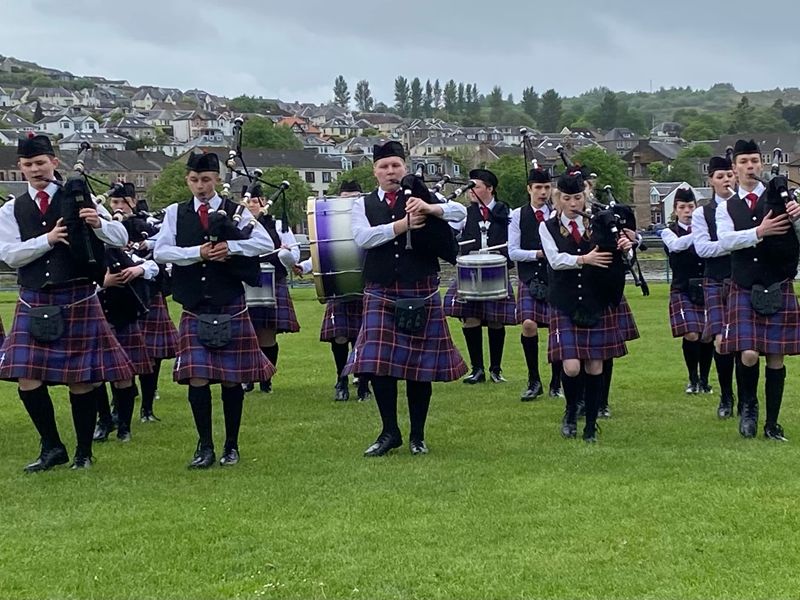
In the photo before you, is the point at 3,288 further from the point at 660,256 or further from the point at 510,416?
the point at 510,416

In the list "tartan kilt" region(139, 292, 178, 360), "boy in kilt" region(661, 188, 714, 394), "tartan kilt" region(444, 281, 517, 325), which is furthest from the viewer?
"tartan kilt" region(444, 281, 517, 325)

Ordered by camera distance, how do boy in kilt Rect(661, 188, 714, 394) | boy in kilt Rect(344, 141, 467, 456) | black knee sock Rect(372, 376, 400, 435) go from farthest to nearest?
boy in kilt Rect(661, 188, 714, 394)
black knee sock Rect(372, 376, 400, 435)
boy in kilt Rect(344, 141, 467, 456)

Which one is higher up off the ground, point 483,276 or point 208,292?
point 208,292

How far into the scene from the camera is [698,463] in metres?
6.13

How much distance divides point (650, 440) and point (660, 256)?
31.1m

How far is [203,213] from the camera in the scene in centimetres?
648

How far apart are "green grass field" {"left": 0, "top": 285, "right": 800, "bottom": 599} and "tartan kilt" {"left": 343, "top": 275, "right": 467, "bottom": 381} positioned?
53 centimetres

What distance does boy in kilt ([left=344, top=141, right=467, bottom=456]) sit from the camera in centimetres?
669

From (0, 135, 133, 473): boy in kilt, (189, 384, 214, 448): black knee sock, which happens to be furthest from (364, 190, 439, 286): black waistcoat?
(0, 135, 133, 473): boy in kilt

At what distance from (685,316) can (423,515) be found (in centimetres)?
434

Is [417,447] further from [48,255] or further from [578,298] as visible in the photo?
[48,255]

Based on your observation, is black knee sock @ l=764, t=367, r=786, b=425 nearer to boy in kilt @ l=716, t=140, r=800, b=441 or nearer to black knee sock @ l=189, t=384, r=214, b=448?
boy in kilt @ l=716, t=140, r=800, b=441

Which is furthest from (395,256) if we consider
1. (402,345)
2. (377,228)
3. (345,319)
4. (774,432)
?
(345,319)

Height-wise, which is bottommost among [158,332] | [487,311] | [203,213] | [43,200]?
[487,311]
